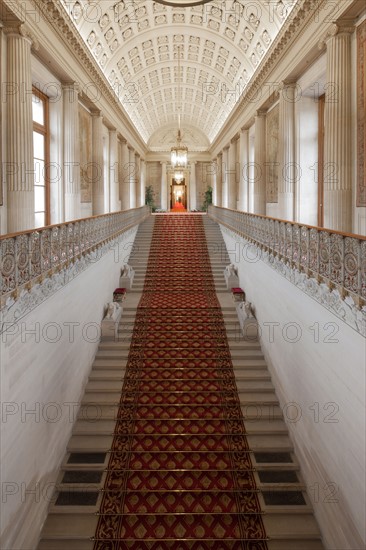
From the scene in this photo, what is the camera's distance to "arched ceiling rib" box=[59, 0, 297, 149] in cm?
1330

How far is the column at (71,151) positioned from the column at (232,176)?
12011 millimetres

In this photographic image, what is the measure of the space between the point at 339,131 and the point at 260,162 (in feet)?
25.7

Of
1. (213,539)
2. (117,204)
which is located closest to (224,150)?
(117,204)

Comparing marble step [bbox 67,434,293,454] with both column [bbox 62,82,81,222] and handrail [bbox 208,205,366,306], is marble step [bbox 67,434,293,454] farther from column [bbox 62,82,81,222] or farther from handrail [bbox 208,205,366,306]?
column [bbox 62,82,81,222]

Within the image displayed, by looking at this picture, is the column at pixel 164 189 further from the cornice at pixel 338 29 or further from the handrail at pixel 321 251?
the cornice at pixel 338 29

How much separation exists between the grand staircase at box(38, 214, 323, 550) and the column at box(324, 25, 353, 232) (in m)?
3.75

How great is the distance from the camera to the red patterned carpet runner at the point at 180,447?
6004 millimetres

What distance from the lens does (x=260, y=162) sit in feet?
53.9

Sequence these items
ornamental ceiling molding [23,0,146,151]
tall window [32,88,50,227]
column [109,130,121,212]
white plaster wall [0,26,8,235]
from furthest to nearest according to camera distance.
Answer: column [109,130,121,212] < tall window [32,88,50,227] < ornamental ceiling molding [23,0,146,151] < white plaster wall [0,26,8,235]

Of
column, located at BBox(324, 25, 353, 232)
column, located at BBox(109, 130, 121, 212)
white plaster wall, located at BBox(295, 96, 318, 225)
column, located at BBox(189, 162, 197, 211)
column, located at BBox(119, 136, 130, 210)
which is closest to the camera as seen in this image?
column, located at BBox(324, 25, 353, 232)

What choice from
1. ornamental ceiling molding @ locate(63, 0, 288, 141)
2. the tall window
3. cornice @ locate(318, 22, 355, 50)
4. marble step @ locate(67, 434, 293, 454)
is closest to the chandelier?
cornice @ locate(318, 22, 355, 50)

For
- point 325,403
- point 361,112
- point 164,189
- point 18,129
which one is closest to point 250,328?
point 325,403

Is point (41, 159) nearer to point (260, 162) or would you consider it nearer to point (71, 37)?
point (71, 37)

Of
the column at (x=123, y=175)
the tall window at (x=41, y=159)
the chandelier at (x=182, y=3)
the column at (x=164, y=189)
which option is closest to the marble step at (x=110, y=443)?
the tall window at (x=41, y=159)
